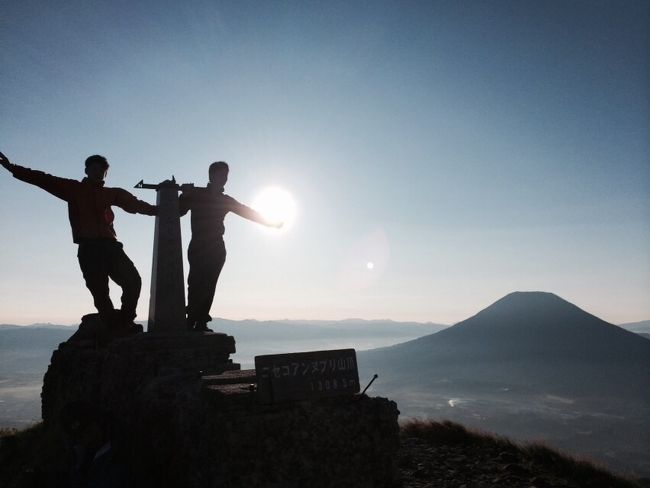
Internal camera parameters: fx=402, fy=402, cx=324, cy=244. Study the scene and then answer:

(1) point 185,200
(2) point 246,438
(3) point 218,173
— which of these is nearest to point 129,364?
(1) point 185,200

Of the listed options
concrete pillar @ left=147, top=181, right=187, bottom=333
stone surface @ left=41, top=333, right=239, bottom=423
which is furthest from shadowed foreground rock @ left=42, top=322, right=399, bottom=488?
concrete pillar @ left=147, top=181, right=187, bottom=333

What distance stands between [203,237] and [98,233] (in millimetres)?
1820

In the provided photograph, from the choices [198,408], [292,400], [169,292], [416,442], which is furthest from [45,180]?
[416,442]

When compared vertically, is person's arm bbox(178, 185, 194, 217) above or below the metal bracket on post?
above

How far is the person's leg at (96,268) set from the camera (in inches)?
264

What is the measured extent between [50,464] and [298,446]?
16.8ft

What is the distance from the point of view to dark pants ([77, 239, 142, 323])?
22.0 ft

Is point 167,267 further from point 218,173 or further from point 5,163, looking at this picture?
point 5,163

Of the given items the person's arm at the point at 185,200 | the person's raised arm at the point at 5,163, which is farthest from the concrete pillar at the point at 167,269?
the person's raised arm at the point at 5,163

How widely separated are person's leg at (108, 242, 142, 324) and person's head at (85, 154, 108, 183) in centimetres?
118

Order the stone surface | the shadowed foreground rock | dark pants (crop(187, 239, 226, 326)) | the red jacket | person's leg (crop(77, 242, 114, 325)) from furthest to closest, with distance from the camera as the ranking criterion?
dark pants (crop(187, 239, 226, 326))
person's leg (crop(77, 242, 114, 325))
the red jacket
the stone surface
the shadowed foreground rock

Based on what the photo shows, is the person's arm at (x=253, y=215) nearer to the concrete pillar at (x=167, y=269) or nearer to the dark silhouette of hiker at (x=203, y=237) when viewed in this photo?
the dark silhouette of hiker at (x=203, y=237)

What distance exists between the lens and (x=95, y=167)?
6.89 m

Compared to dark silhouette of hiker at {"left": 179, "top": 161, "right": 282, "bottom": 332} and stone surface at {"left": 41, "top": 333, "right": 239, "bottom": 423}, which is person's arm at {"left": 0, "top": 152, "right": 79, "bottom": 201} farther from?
stone surface at {"left": 41, "top": 333, "right": 239, "bottom": 423}
